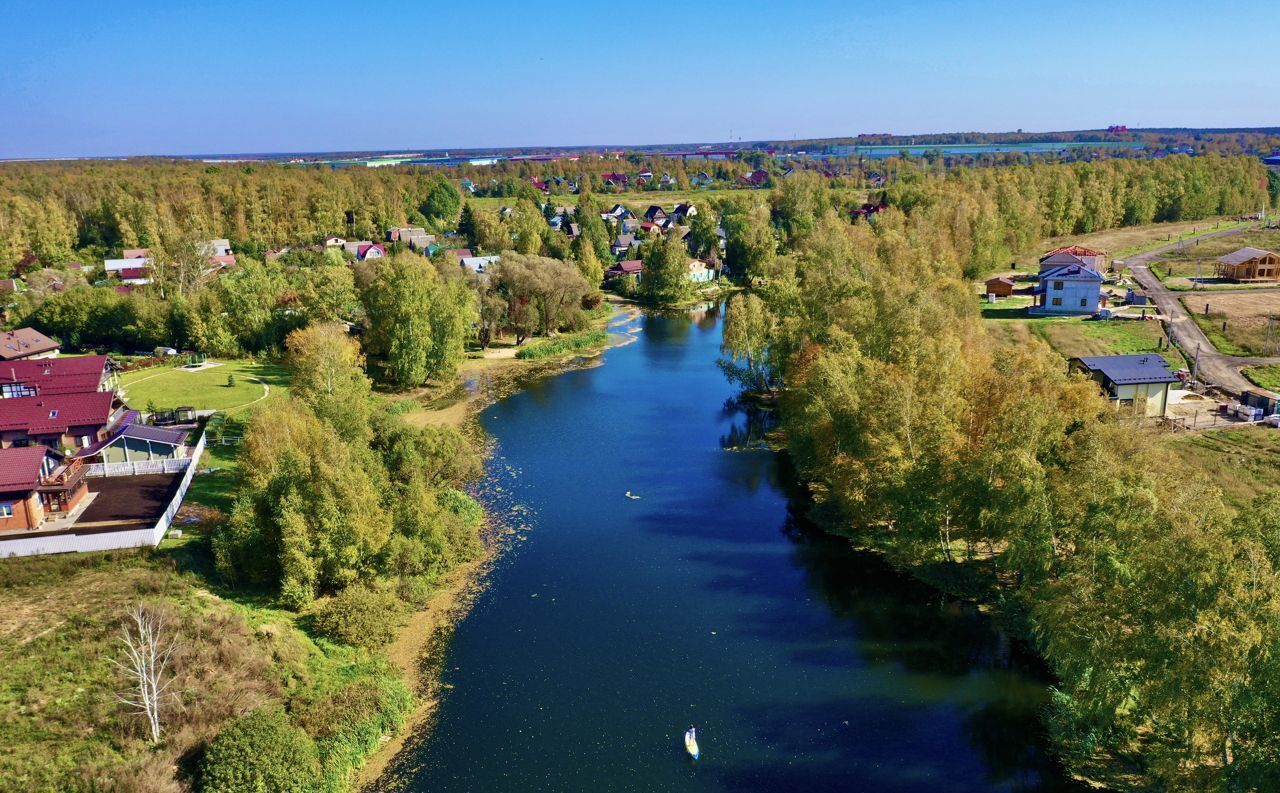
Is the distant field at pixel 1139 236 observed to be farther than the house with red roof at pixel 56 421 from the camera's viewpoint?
Yes

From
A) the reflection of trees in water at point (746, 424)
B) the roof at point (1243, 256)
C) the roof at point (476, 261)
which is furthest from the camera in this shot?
the roof at point (476, 261)

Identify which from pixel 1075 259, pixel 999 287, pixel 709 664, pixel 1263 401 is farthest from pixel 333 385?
pixel 1075 259

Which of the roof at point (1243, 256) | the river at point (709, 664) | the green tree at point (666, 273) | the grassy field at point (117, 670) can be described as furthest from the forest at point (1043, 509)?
the roof at point (1243, 256)

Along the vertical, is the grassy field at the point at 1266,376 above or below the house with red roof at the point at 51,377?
below

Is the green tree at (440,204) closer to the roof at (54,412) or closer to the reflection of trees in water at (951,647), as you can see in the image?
the roof at (54,412)

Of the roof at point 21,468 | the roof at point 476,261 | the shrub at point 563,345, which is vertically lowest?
the shrub at point 563,345

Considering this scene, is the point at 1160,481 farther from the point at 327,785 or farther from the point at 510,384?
the point at 510,384

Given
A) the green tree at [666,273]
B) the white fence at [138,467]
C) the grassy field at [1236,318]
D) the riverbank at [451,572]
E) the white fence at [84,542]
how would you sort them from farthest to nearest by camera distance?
the green tree at [666,273] → the grassy field at [1236,318] → the white fence at [138,467] → the white fence at [84,542] → the riverbank at [451,572]
